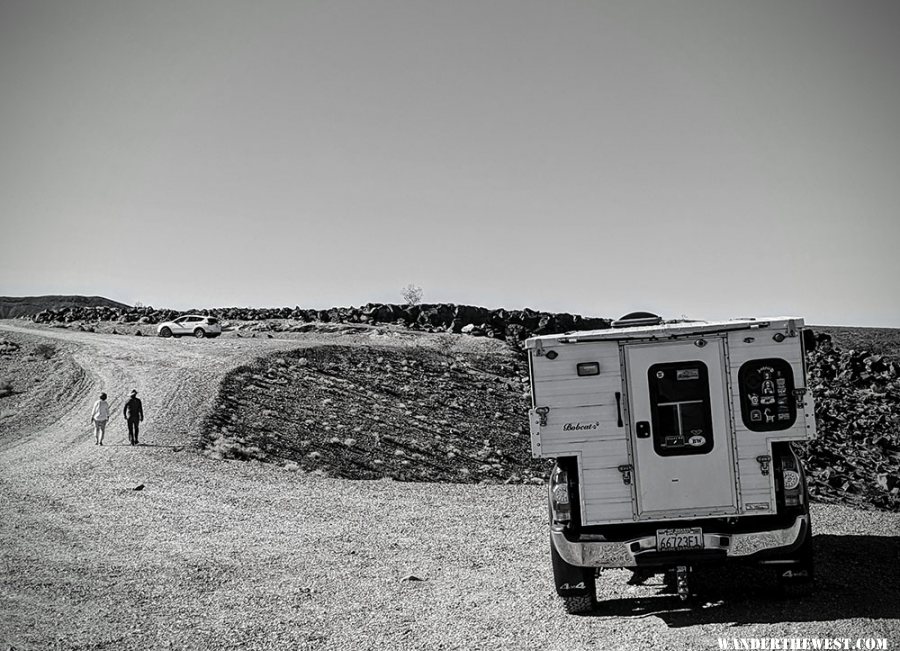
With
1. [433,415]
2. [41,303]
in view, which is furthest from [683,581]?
[41,303]

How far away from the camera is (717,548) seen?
28.9 ft

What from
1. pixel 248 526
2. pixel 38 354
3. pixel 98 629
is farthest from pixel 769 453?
pixel 38 354

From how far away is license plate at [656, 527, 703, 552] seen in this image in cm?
887

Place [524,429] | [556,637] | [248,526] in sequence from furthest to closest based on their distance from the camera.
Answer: [524,429], [248,526], [556,637]

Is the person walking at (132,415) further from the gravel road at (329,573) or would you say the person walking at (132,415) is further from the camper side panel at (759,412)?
the camper side panel at (759,412)

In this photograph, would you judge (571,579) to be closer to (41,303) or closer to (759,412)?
(759,412)

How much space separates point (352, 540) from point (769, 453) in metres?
7.70

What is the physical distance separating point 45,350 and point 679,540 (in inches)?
1499

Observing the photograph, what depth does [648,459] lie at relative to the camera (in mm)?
9102

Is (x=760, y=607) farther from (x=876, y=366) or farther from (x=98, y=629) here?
(x=876, y=366)

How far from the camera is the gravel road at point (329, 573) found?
895 cm

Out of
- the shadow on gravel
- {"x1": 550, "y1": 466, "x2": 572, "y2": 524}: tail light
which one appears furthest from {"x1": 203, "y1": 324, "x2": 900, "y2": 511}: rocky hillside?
{"x1": 550, "y1": 466, "x2": 572, "y2": 524}: tail light

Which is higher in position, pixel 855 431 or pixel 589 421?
pixel 589 421

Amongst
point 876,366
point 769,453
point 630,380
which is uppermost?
point 630,380
